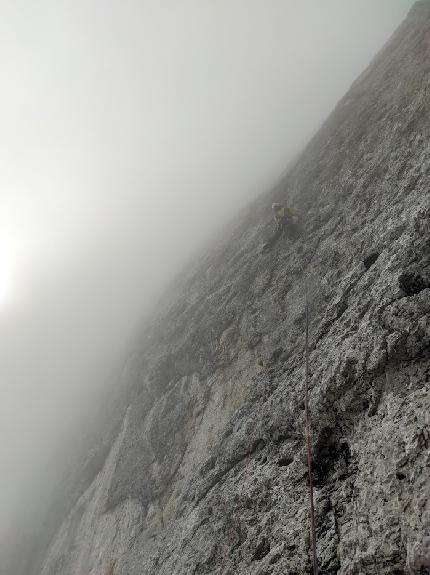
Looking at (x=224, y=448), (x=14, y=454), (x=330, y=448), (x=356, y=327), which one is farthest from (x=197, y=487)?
(x=14, y=454)

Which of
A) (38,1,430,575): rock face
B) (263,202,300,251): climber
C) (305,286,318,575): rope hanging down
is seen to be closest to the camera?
(305,286,318,575): rope hanging down

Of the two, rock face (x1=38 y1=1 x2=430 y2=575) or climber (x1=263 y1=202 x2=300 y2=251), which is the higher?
climber (x1=263 y1=202 x2=300 y2=251)

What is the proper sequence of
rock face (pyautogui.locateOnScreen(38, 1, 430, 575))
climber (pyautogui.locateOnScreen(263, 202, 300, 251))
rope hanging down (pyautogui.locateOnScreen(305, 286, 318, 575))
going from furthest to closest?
climber (pyautogui.locateOnScreen(263, 202, 300, 251)) < rock face (pyautogui.locateOnScreen(38, 1, 430, 575)) < rope hanging down (pyautogui.locateOnScreen(305, 286, 318, 575))

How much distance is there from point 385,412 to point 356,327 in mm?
2353

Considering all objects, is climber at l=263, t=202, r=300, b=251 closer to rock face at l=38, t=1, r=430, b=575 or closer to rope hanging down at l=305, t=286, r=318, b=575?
rock face at l=38, t=1, r=430, b=575

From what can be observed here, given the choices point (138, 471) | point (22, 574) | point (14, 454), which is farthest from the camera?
point (14, 454)

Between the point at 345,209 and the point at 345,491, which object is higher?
the point at 345,209

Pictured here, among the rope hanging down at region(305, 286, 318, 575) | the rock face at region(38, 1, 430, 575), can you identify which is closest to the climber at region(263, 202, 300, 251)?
the rock face at region(38, 1, 430, 575)

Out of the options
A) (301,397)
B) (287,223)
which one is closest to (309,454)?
(301,397)

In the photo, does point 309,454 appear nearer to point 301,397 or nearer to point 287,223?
point 301,397

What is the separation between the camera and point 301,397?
9.23 meters

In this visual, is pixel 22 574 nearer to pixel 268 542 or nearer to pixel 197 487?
pixel 197 487

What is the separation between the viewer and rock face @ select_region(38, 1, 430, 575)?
6.36m

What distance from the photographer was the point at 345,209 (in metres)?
13.8
